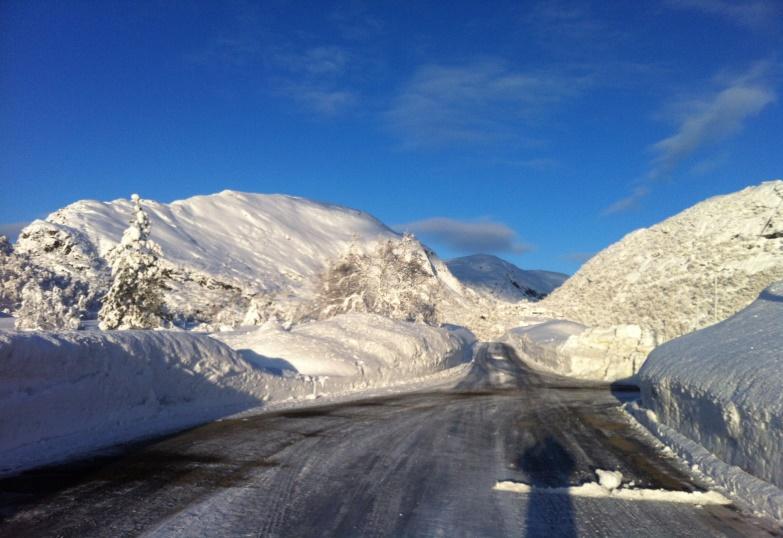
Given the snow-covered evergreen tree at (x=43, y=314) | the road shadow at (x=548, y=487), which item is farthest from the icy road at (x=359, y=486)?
the snow-covered evergreen tree at (x=43, y=314)

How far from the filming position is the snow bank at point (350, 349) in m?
18.6

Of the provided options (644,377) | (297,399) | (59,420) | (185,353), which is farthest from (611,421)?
(59,420)

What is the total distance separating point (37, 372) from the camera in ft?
28.7

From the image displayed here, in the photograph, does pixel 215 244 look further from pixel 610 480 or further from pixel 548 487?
pixel 610 480

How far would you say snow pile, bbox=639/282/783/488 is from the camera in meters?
6.98

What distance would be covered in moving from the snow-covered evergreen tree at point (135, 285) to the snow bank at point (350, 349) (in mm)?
6323

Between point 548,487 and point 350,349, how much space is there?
14.5 m

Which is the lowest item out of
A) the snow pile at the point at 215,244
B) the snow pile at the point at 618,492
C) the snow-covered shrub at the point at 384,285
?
the snow pile at the point at 618,492

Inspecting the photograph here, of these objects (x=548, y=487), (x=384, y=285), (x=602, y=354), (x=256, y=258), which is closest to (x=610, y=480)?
(x=548, y=487)

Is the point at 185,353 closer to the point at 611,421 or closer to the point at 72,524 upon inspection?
the point at 72,524

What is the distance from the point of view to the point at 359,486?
6824mm

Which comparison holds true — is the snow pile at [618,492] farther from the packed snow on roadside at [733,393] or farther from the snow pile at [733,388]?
the snow pile at [733,388]

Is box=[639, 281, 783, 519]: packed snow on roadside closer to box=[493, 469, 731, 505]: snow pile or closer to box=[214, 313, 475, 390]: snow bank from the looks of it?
box=[493, 469, 731, 505]: snow pile

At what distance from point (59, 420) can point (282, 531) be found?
18.2 feet
